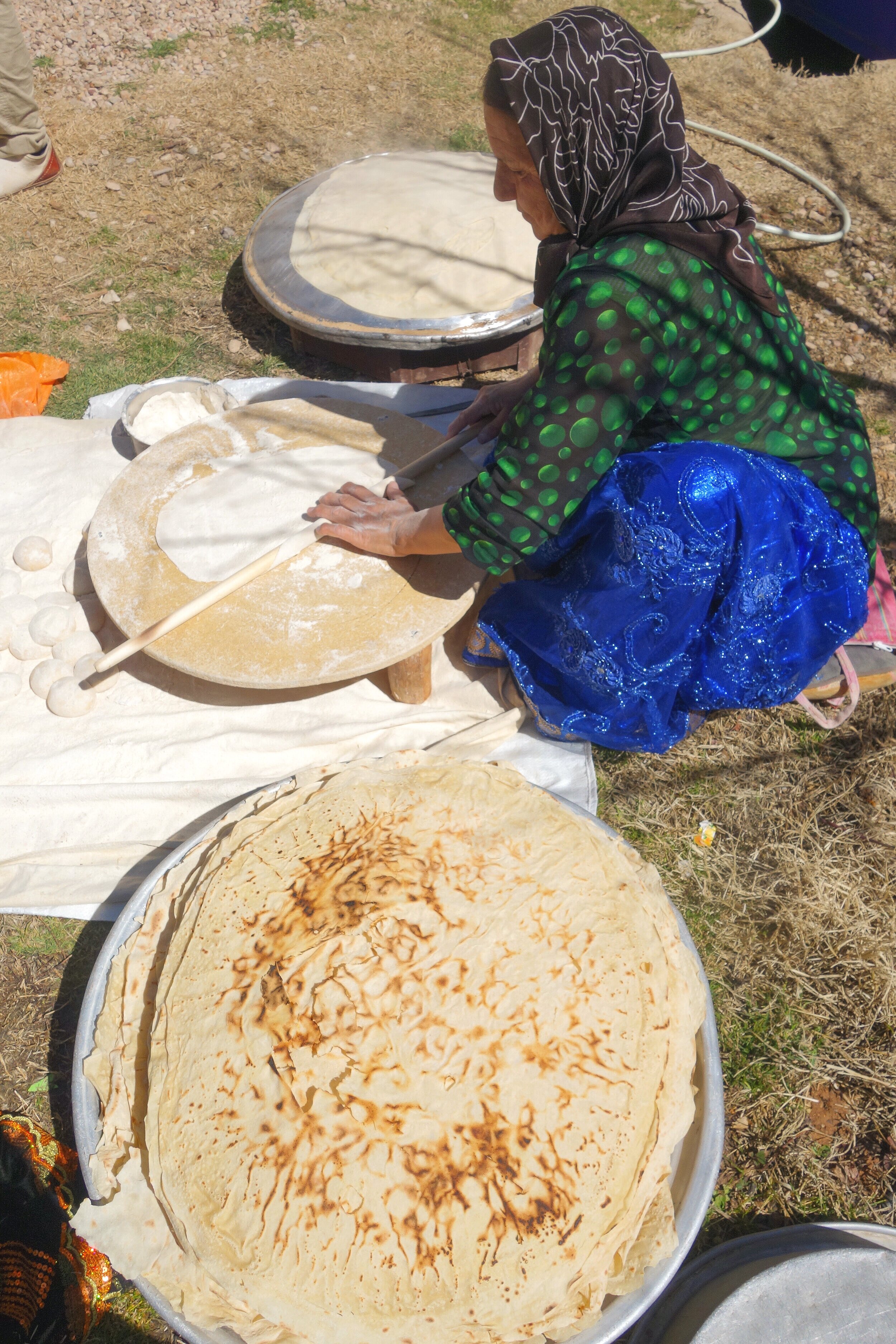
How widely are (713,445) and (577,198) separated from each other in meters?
0.65

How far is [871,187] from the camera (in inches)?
202

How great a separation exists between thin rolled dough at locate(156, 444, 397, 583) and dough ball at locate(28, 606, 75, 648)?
0.53 m

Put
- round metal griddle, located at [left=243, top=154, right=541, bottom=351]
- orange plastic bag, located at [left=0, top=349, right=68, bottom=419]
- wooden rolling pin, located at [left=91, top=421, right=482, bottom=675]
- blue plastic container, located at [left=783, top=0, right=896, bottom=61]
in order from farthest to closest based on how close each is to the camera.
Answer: blue plastic container, located at [left=783, top=0, right=896, bottom=61], orange plastic bag, located at [left=0, top=349, right=68, bottom=419], round metal griddle, located at [left=243, top=154, right=541, bottom=351], wooden rolling pin, located at [left=91, top=421, right=482, bottom=675]

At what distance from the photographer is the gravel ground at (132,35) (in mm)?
5727

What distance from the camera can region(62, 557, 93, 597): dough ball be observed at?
298 cm

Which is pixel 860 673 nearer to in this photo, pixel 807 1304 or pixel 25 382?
pixel 807 1304

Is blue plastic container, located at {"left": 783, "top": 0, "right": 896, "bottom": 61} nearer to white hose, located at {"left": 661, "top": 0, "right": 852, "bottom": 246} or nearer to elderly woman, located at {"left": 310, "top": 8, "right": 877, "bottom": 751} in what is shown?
white hose, located at {"left": 661, "top": 0, "right": 852, "bottom": 246}

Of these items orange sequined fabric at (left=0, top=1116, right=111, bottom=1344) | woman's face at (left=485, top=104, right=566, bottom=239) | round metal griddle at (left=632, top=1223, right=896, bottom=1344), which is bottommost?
orange sequined fabric at (left=0, top=1116, right=111, bottom=1344)

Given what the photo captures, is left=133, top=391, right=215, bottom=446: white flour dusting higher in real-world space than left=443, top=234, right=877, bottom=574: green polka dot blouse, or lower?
lower

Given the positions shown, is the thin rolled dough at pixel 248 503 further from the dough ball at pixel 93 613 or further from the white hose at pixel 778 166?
the white hose at pixel 778 166

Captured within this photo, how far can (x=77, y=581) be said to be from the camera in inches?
118

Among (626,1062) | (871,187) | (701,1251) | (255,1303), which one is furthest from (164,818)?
(871,187)

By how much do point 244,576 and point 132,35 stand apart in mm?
6208

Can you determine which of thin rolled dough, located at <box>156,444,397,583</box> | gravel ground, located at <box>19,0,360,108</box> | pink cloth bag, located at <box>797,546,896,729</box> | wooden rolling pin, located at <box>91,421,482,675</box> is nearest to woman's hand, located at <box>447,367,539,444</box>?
wooden rolling pin, located at <box>91,421,482,675</box>
